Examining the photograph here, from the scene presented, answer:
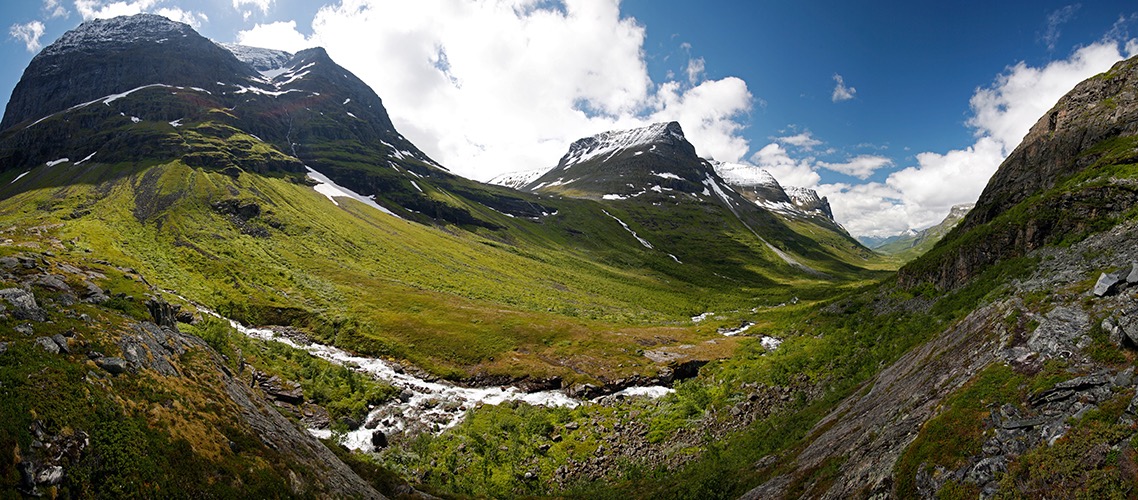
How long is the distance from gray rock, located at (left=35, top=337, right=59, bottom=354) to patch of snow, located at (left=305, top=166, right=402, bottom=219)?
157m

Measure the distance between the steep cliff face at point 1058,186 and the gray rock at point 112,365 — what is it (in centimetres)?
5364

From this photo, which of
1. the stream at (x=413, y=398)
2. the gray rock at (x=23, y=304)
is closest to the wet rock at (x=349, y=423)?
the stream at (x=413, y=398)

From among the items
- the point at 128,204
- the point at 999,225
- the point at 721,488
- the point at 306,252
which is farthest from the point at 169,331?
the point at 128,204

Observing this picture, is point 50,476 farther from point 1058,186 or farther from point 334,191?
point 334,191

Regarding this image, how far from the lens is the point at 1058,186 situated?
131ft

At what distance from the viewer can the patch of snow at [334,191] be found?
169 metres

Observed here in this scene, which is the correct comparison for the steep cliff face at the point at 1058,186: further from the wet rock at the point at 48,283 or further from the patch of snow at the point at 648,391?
the wet rock at the point at 48,283

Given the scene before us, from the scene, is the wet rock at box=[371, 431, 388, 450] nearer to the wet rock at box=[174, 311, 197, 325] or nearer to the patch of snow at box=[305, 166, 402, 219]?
the wet rock at box=[174, 311, 197, 325]

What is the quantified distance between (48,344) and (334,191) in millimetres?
178052

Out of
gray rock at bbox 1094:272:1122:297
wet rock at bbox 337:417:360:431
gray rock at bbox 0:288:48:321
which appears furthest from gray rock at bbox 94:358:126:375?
gray rock at bbox 1094:272:1122:297

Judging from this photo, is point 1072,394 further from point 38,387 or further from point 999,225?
point 999,225

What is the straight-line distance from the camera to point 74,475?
11945mm

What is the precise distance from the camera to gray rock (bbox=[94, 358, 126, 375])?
1606cm

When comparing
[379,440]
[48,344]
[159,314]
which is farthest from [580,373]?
[48,344]
